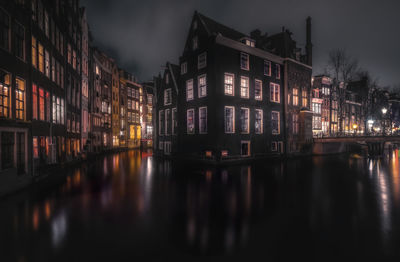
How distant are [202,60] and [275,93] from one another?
43.2 feet

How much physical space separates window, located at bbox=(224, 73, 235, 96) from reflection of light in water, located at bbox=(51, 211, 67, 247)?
22.4 meters

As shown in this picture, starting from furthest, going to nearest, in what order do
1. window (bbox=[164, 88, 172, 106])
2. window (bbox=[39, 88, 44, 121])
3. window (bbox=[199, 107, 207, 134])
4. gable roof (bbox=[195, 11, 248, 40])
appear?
window (bbox=[164, 88, 172, 106]) < gable roof (bbox=[195, 11, 248, 40]) < window (bbox=[199, 107, 207, 134]) < window (bbox=[39, 88, 44, 121])

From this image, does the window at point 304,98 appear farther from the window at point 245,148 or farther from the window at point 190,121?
the window at point 190,121

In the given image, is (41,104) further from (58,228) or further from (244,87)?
(244,87)

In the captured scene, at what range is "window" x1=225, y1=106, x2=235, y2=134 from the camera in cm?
2664

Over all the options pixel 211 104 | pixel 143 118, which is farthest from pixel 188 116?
pixel 143 118

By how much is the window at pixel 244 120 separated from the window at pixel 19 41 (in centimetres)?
2299

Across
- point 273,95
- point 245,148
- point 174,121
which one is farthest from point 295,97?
point 174,121

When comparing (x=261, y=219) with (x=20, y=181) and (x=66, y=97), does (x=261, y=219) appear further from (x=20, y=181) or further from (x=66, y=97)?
(x=66, y=97)

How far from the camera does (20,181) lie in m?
13.5

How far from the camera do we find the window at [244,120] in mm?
28098

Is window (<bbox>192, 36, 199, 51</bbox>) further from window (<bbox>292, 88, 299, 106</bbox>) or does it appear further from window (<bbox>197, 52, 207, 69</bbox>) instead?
window (<bbox>292, 88, 299, 106</bbox>)

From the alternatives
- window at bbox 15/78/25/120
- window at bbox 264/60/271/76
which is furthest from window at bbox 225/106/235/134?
window at bbox 15/78/25/120

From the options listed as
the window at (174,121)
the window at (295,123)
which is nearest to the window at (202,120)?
the window at (174,121)
